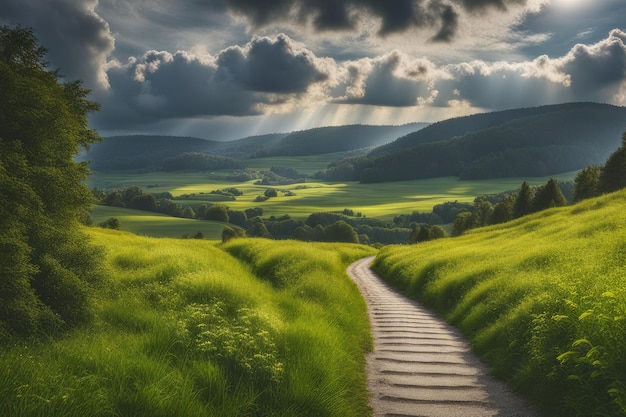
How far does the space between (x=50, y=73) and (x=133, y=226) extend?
138 metres

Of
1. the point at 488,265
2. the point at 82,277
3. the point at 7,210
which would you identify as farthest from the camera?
the point at 488,265

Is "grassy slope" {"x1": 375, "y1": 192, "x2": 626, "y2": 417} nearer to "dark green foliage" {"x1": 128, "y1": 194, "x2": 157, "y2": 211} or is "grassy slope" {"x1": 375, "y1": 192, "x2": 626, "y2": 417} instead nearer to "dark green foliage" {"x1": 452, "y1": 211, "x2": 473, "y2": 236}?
"dark green foliage" {"x1": 452, "y1": 211, "x2": 473, "y2": 236}

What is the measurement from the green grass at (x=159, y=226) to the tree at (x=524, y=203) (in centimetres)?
8721

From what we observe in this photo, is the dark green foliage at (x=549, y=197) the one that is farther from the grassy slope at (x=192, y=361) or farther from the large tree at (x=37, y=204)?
the large tree at (x=37, y=204)

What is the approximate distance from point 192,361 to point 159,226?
474ft

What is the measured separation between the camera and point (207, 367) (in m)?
8.48

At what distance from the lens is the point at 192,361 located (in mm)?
8719

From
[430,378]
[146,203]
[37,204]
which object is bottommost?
[146,203]

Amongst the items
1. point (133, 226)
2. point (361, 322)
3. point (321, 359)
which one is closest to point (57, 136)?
point (321, 359)

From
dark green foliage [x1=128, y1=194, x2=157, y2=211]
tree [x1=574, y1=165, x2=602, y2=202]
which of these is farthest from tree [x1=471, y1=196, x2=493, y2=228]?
dark green foliage [x1=128, y1=194, x2=157, y2=211]

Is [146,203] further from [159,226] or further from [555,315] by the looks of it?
[555,315]

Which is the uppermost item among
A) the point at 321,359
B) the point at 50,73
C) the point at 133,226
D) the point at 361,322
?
the point at 50,73

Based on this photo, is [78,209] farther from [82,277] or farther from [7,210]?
[7,210]

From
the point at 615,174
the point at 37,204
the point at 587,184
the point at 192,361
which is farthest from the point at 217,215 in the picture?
the point at 192,361
